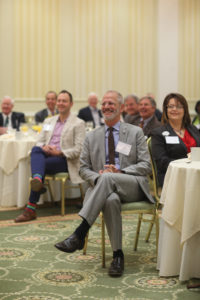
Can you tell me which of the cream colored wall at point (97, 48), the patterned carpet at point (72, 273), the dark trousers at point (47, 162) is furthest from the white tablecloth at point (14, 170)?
the cream colored wall at point (97, 48)

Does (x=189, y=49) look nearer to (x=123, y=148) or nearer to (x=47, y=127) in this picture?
(x=47, y=127)

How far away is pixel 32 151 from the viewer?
5367 mm

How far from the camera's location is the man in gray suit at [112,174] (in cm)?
333

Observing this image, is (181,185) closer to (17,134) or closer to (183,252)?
(183,252)

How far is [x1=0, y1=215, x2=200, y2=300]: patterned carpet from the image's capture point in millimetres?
2887

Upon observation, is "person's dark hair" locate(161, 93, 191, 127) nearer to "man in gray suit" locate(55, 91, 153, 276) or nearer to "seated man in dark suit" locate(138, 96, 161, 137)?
"man in gray suit" locate(55, 91, 153, 276)

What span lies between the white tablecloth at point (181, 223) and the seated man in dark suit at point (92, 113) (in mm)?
5346

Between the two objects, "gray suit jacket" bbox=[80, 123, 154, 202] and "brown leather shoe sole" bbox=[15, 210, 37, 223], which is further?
"brown leather shoe sole" bbox=[15, 210, 37, 223]

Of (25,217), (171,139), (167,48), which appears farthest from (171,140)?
(167,48)

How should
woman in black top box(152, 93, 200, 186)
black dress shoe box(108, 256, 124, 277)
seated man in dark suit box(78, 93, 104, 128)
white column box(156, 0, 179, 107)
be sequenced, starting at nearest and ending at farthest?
1. black dress shoe box(108, 256, 124, 277)
2. woman in black top box(152, 93, 200, 186)
3. seated man in dark suit box(78, 93, 104, 128)
4. white column box(156, 0, 179, 107)

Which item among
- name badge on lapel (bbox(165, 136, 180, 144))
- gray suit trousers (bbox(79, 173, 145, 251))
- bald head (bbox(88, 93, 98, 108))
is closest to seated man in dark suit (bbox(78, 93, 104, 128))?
bald head (bbox(88, 93, 98, 108))

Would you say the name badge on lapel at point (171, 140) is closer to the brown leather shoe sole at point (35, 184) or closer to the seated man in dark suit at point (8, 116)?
the brown leather shoe sole at point (35, 184)

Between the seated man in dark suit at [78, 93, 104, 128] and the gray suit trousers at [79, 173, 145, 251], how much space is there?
5.05 m

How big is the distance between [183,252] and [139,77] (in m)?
7.02
